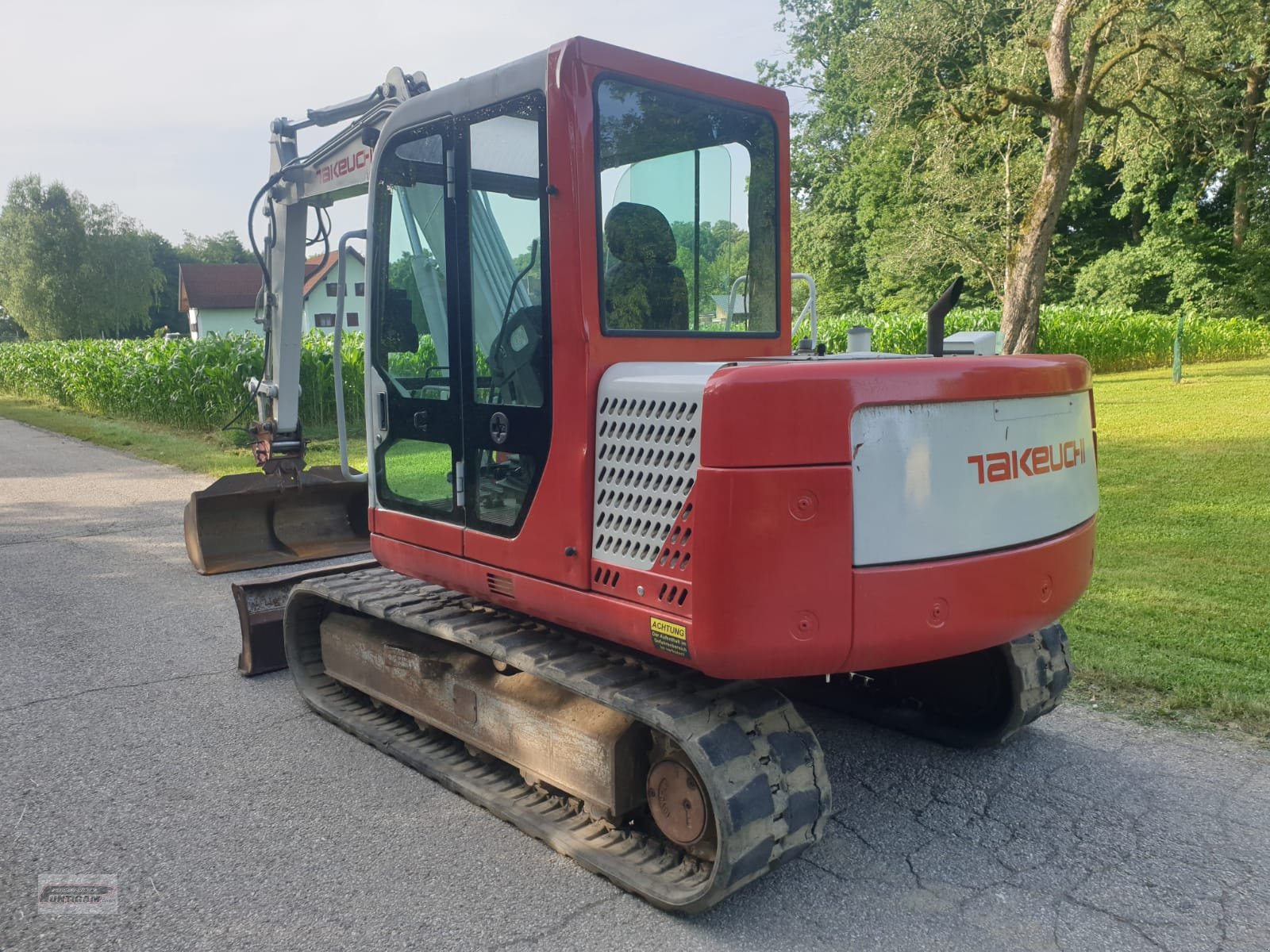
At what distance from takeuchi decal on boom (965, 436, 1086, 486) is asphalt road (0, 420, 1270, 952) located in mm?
1296

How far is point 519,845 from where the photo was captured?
11.3ft

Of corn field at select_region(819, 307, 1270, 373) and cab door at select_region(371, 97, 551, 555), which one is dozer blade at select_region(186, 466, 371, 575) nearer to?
cab door at select_region(371, 97, 551, 555)

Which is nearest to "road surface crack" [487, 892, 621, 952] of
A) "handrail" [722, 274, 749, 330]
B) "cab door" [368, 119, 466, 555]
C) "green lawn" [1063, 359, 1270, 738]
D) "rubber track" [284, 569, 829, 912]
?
"rubber track" [284, 569, 829, 912]

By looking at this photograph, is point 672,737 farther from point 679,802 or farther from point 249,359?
point 249,359

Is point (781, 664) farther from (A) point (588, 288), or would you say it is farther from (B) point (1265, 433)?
(B) point (1265, 433)

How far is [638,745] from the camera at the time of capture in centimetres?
337

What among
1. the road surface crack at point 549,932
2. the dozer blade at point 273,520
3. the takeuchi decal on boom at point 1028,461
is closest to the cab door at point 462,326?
the road surface crack at point 549,932

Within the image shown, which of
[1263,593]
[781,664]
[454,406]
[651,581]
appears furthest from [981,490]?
[1263,593]

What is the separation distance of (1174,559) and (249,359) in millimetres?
15544

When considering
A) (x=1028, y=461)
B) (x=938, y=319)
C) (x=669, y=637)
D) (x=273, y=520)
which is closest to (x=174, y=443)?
(x=273, y=520)

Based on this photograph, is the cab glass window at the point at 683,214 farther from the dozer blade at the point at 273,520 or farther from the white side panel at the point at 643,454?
the dozer blade at the point at 273,520

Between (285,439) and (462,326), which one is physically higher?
(462,326)

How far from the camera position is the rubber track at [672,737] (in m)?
2.90

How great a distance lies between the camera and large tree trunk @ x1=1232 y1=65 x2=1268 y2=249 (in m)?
29.3
